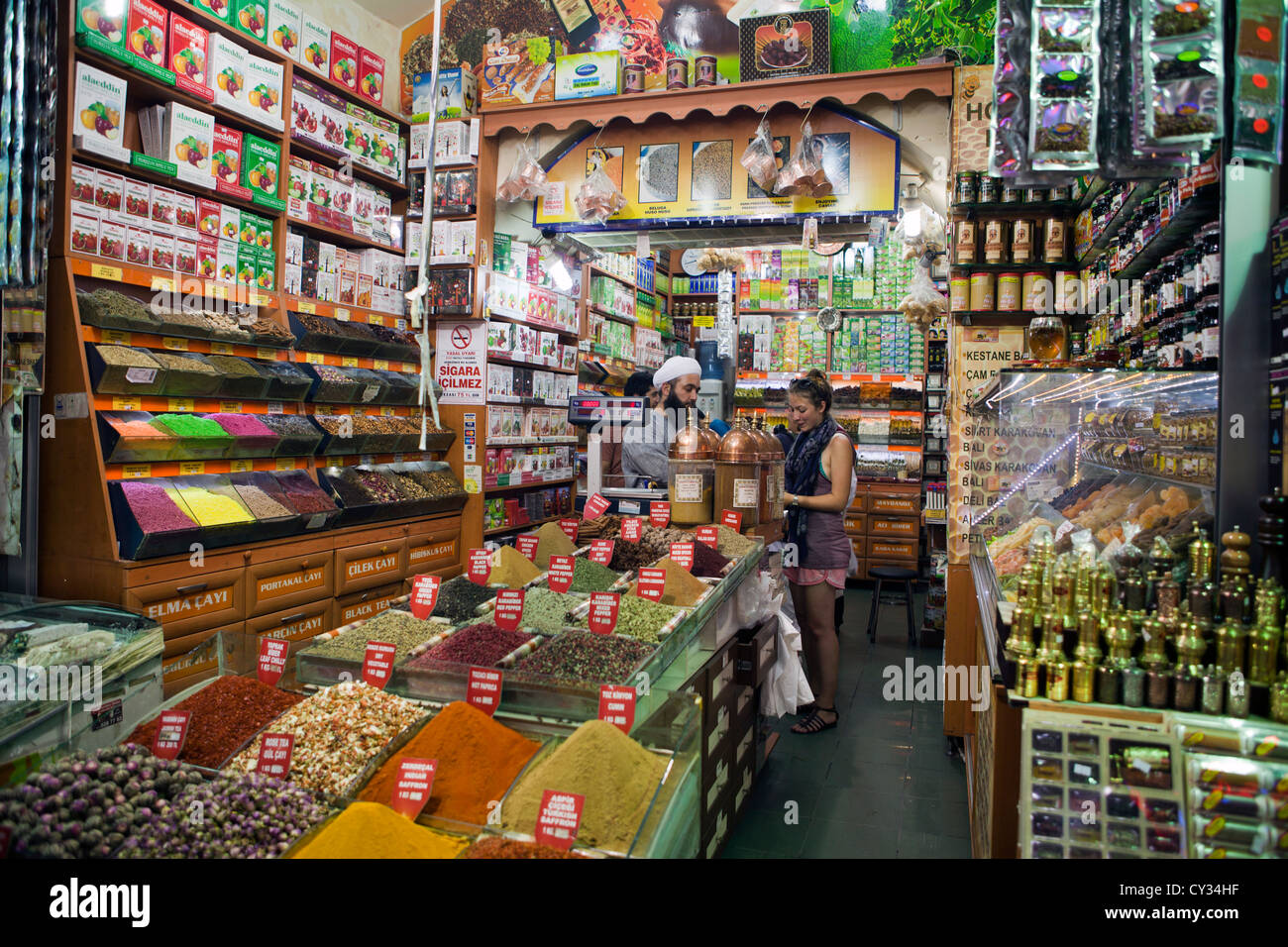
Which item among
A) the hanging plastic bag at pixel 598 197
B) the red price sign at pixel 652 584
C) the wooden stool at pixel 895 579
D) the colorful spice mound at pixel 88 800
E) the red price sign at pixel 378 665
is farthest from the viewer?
the wooden stool at pixel 895 579

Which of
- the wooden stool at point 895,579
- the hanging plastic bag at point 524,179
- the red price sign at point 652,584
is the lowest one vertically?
the wooden stool at point 895,579

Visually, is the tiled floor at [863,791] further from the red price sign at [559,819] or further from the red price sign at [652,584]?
the red price sign at [559,819]

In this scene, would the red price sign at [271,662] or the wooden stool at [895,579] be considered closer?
the red price sign at [271,662]

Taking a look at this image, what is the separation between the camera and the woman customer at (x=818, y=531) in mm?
4000

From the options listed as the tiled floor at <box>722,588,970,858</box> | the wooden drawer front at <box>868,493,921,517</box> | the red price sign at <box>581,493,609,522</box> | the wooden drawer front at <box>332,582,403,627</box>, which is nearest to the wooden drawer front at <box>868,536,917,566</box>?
the wooden drawer front at <box>868,493,921,517</box>

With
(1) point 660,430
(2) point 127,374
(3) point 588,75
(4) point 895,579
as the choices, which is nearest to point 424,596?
(2) point 127,374

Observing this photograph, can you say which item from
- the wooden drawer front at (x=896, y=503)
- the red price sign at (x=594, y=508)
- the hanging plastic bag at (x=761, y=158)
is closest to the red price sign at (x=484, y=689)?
the red price sign at (x=594, y=508)

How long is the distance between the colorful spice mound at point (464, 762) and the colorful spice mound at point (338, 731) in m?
0.07

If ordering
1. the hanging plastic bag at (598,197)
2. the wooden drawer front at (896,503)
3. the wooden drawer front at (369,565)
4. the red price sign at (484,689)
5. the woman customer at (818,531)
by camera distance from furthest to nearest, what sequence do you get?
the wooden drawer front at (896,503) → the hanging plastic bag at (598,197) → the wooden drawer front at (369,565) → the woman customer at (818,531) → the red price sign at (484,689)

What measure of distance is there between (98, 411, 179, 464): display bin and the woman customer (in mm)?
2831

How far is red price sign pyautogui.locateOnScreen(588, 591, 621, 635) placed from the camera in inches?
90.1

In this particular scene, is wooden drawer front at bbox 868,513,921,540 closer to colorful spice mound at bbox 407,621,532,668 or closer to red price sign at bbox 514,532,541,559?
red price sign at bbox 514,532,541,559
